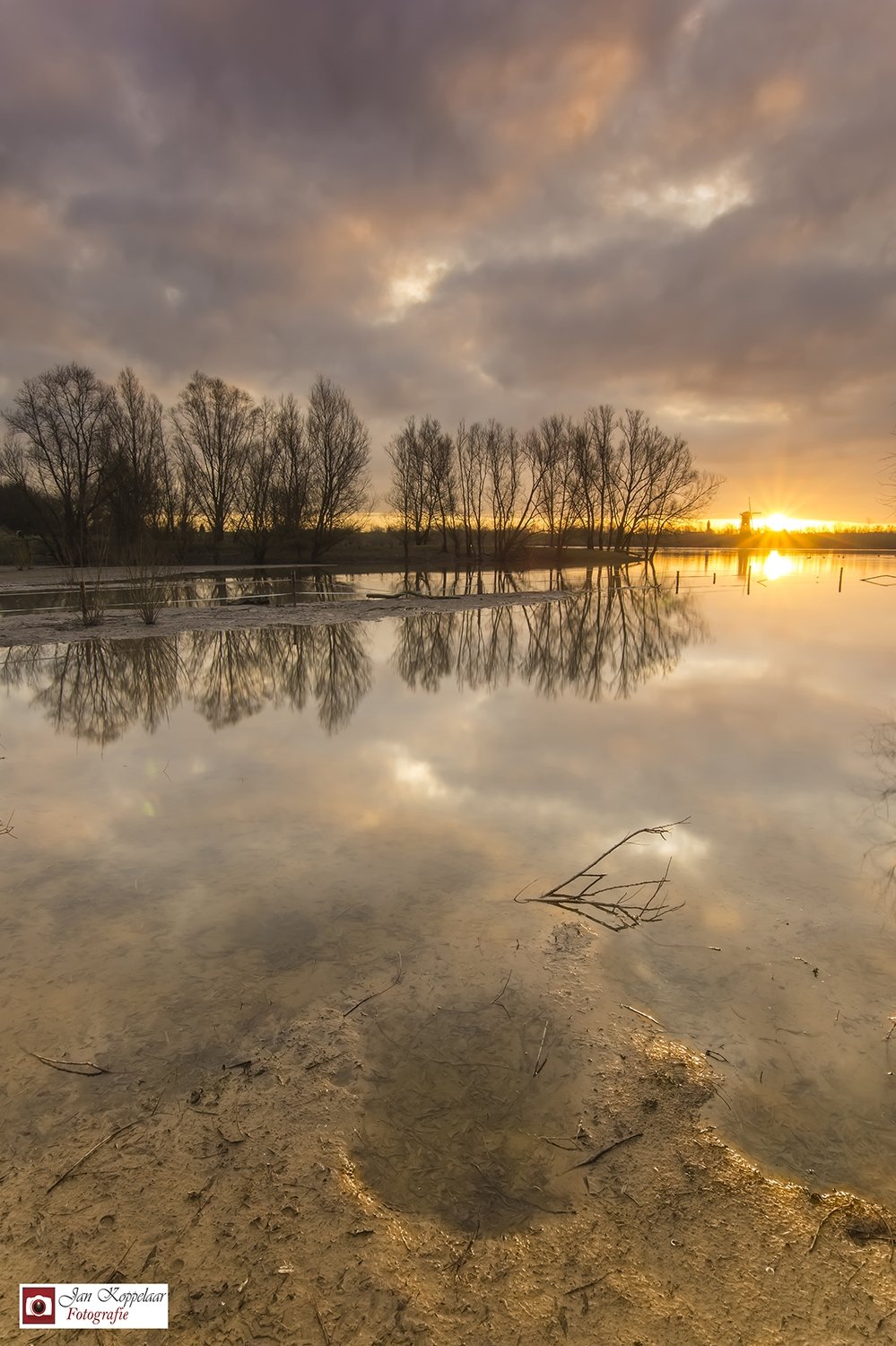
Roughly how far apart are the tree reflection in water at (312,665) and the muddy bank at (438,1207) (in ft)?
21.9

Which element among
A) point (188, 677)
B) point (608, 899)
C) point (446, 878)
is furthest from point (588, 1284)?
point (188, 677)

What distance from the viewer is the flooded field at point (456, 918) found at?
115 inches

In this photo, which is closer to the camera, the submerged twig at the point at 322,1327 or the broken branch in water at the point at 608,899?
the submerged twig at the point at 322,1327

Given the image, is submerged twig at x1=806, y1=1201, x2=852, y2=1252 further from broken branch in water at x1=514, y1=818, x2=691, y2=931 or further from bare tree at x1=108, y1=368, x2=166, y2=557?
bare tree at x1=108, y1=368, x2=166, y2=557

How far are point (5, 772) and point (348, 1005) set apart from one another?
6.34 meters

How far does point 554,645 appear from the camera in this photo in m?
17.5

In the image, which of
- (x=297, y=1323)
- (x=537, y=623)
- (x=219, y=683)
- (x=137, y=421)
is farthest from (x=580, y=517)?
(x=297, y=1323)

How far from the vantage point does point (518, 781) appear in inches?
291

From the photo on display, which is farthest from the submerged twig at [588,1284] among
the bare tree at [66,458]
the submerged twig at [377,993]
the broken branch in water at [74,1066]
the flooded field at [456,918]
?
the bare tree at [66,458]

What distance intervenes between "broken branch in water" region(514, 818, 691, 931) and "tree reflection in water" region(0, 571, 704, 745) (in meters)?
5.24

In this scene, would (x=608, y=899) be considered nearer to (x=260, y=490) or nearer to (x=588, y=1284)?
(x=588, y=1284)

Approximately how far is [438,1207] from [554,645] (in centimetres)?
1565

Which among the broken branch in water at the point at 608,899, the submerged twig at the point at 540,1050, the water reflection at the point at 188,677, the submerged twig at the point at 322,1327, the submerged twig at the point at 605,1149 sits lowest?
the submerged twig at the point at 322,1327

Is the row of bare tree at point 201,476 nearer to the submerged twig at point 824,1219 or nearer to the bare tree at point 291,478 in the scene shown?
the bare tree at point 291,478
